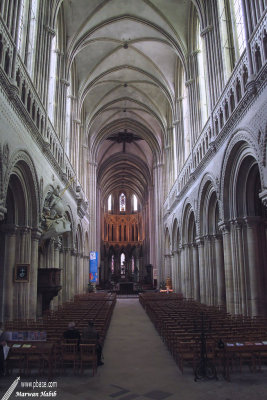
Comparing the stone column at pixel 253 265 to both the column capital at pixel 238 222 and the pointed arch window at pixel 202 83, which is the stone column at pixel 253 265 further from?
the pointed arch window at pixel 202 83

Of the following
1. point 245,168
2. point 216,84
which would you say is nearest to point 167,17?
point 216,84

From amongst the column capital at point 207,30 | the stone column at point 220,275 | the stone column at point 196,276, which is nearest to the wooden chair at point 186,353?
the stone column at point 220,275

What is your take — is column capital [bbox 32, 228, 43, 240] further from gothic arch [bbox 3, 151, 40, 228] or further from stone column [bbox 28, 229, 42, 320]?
gothic arch [bbox 3, 151, 40, 228]

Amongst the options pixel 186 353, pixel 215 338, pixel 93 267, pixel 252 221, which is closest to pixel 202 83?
pixel 252 221

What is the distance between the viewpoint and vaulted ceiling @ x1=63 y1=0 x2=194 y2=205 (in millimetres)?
21938

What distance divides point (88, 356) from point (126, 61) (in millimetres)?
24916

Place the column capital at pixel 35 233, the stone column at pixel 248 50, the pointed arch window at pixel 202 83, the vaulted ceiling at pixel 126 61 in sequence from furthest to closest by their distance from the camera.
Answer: the vaulted ceiling at pixel 126 61
the pointed arch window at pixel 202 83
the column capital at pixel 35 233
the stone column at pixel 248 50

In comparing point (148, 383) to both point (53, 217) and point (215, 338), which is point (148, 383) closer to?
point (215, 338)

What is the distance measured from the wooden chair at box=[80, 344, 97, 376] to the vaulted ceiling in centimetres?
1907

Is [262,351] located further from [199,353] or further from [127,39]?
[127,39]

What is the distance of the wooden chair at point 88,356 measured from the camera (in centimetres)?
753

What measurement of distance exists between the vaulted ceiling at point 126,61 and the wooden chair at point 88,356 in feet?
62.6

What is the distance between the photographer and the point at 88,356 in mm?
7641

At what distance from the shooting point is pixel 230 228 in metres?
14.6
